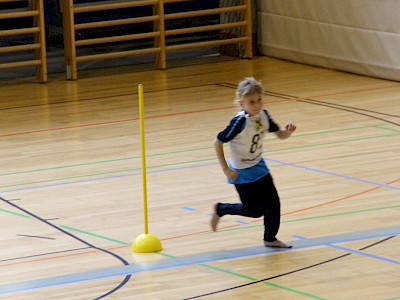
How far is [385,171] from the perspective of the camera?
7.05m

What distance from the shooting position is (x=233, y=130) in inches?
211

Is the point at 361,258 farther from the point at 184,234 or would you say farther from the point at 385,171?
the point at 385,171

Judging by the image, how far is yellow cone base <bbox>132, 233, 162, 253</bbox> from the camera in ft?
18.1

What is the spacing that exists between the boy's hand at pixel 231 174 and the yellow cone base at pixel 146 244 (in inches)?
21.6

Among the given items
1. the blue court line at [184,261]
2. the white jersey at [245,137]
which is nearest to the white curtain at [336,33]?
the blue court line at [184,261]

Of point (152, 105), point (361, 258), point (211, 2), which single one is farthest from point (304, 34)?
point (361, 258)

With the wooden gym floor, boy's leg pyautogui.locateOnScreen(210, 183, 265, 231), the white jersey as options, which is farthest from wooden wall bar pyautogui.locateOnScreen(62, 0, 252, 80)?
the white jersey

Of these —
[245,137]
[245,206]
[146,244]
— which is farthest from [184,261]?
[245,137]

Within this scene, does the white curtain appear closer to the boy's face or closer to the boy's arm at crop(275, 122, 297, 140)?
the boy's arm at crop(275, 122, 297, 140)

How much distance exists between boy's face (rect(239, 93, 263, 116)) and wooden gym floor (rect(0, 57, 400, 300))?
2.44 feet

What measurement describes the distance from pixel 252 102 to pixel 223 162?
0.34 meters

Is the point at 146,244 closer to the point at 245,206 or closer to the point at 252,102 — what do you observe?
the point at 245,206

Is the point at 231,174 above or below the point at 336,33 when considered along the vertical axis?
above

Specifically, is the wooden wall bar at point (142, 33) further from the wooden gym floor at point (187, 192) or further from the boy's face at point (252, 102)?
the boy's face at point (252, 102)
